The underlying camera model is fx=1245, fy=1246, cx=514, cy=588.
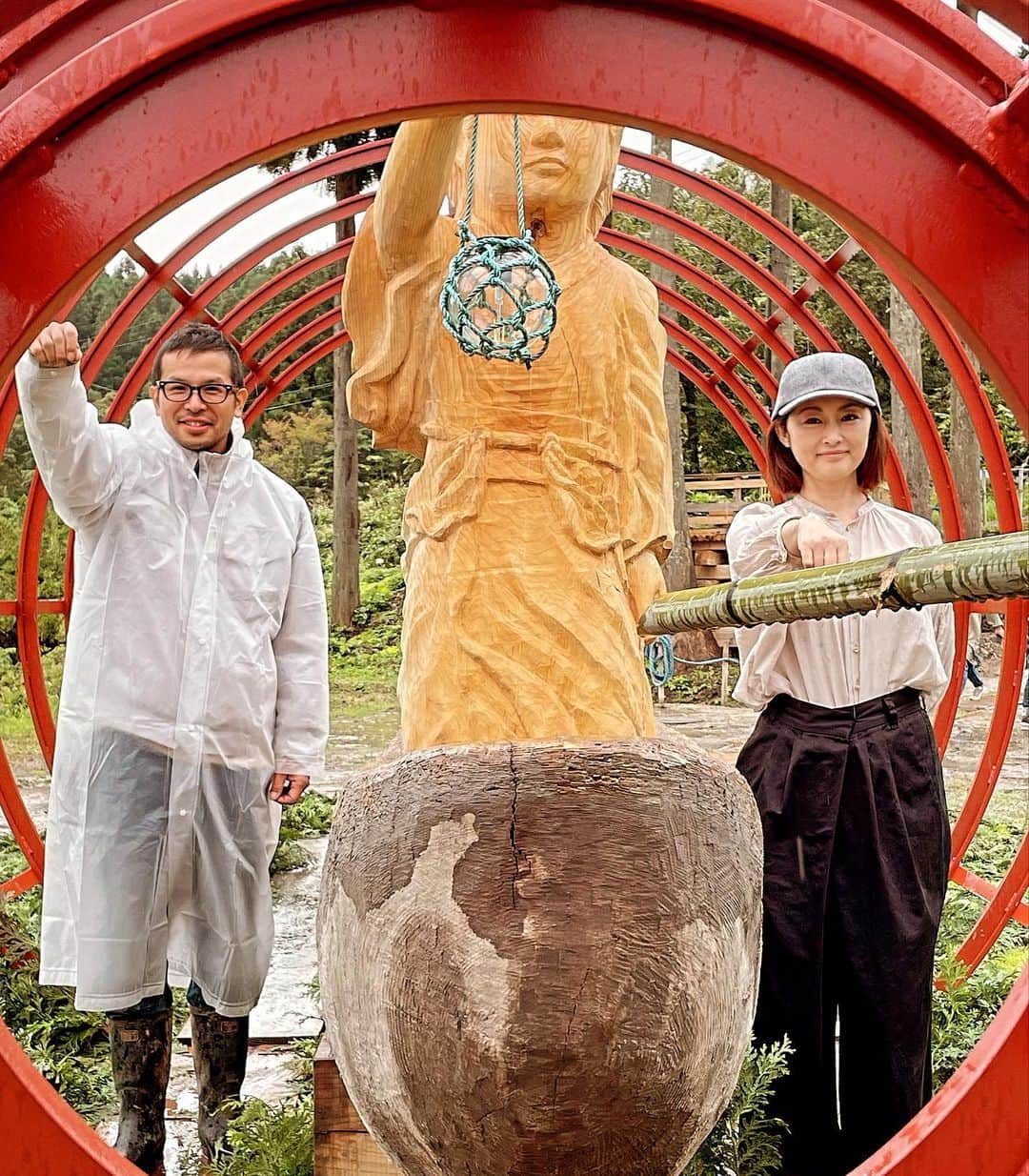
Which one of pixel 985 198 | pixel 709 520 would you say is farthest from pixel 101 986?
pixel 709 520

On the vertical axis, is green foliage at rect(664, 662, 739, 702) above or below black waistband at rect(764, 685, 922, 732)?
below

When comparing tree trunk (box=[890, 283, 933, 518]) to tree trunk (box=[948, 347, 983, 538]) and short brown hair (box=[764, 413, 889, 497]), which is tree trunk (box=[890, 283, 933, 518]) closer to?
tree trunk (box=[948, 347, 983, 538])

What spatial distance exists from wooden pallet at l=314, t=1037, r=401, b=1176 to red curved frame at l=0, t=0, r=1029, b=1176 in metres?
1.95

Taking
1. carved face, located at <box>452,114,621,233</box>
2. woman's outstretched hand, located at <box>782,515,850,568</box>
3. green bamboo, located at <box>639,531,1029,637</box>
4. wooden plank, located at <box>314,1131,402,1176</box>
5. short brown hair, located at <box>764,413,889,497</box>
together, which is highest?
carved face, located at <box>452,114,621,233</box>

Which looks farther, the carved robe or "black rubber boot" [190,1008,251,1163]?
"black rubber boot" [190,1008,251,1163]

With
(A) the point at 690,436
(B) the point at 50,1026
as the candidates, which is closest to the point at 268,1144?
(B) the point at 50,1026

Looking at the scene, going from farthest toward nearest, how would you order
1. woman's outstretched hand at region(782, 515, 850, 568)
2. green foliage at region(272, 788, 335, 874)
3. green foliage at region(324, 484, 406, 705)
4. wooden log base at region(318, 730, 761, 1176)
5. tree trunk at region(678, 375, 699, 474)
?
tree trunk at region(678, 375, 699, 474), green foliage at region(324, 484, 406, 705), green foliage at region(272, 788, 335, 874), woman's outstretched hand at region(782, 515, 850, 568), wooden log base at region(318, 730, 761, 1176)

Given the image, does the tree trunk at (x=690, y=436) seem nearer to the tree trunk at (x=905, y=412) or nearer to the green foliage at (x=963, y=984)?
the tree trunk at (x=905, y=412)

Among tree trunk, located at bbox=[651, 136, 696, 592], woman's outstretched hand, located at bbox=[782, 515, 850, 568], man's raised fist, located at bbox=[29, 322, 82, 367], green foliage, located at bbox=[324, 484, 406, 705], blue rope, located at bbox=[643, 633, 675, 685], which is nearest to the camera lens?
A: woman's outstretched hand, located at bbox=[782, 515, 850, 568]

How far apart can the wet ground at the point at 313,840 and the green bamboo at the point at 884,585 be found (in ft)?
1.59

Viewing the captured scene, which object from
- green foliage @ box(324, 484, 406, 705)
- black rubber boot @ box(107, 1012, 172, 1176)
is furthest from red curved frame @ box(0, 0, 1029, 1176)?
green foliage @ box(324, 484, 406, 705)

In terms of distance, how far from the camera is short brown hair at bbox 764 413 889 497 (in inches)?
117

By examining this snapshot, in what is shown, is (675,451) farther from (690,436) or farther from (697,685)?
(690,436)

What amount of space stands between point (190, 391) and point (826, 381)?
161 centimetres
